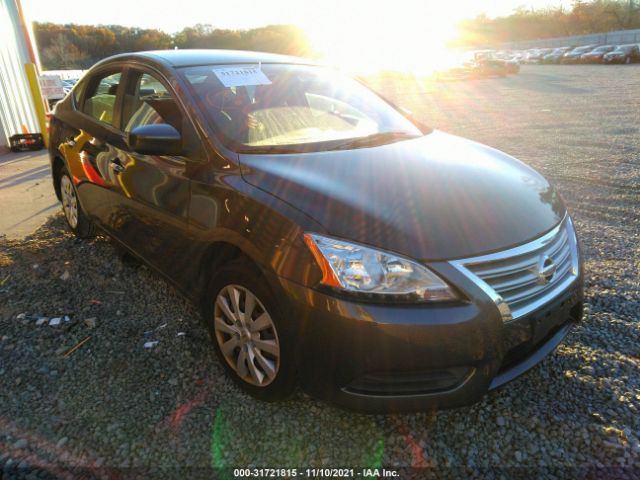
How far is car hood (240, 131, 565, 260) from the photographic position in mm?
2000

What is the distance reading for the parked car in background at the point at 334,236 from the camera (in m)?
1.92

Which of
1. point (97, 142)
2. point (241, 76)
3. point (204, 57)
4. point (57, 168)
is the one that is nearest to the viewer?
point (241, 76)

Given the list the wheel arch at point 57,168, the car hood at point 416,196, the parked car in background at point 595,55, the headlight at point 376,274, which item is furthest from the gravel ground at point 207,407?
the parked car in background at point 595,55

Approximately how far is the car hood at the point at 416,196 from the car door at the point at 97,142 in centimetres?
150

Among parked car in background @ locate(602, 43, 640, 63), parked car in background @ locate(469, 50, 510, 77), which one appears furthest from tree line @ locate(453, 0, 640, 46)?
parked car in background @ locate(469, 50, 510, 77)

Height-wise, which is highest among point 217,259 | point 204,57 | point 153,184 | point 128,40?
point 128,40

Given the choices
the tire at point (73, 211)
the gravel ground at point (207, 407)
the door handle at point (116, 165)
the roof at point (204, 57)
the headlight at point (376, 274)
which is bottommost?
the gravel ground at point (207, 407)

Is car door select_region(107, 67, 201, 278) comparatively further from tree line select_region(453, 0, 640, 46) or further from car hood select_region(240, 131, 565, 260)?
tree line select_region(453, 0, 640, 46)

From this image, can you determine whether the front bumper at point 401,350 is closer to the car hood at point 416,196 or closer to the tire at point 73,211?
the car hood at point 416,196

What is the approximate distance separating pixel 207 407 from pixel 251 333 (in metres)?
0.48

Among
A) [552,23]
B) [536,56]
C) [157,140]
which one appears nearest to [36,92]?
[157,140]

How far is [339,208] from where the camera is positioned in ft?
6.83

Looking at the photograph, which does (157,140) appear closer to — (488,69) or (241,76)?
(241,76)

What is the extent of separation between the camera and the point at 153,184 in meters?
2.92
